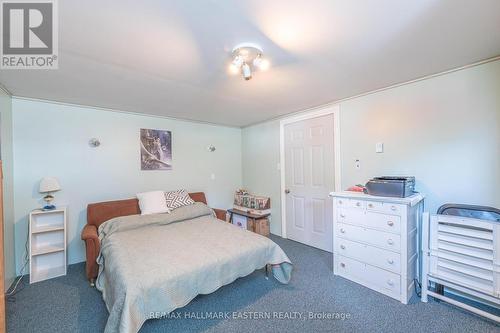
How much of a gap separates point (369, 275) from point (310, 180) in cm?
152

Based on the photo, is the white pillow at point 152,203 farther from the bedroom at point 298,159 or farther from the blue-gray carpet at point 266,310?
the blue-gray carpet at point 266,310

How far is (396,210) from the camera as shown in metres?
2.09

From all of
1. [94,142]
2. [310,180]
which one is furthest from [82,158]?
[310,180]

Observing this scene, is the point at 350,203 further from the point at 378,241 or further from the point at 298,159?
the point at 298,159

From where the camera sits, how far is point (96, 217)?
2.92 metres

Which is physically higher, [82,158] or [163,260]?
[82,158]

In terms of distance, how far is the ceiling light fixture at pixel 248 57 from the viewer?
165 centimetres

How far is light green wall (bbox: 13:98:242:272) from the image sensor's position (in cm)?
269

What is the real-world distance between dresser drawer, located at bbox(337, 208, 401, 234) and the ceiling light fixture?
180 centimetres

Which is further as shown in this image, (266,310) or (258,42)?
(266,310)

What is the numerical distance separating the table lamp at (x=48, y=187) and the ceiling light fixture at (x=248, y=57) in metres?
2.62

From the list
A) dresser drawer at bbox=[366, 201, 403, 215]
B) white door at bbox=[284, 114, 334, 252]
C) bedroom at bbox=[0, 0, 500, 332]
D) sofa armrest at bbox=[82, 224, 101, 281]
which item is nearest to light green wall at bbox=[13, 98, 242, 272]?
bedroom at bbox=[0, 0, 500, 332]

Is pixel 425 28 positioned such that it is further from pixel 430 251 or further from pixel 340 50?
pixel 430 251

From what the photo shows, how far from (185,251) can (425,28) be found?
2.60 meters
